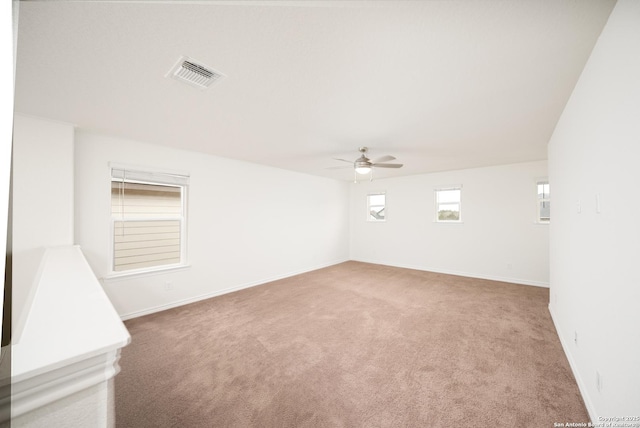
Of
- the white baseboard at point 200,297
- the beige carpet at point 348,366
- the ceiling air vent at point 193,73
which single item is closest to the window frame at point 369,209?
the white baseboard at point 200,297

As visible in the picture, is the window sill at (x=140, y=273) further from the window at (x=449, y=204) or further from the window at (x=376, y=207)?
the window at (x=449, y=204)

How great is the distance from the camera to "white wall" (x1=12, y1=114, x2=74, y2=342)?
2.45 metres

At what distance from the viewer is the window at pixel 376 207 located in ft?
22.2

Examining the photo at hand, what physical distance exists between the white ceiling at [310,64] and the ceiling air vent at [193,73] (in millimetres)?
53

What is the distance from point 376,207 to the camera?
6891 millimetres

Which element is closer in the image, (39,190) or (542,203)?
(39,190)

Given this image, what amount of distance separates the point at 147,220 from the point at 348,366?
10.8ft

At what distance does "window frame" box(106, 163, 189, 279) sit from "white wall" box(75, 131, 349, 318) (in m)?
0.06

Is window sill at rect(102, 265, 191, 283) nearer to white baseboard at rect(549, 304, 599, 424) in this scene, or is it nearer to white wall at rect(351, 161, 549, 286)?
white baseboard at rect(549, 304, 599, 424)

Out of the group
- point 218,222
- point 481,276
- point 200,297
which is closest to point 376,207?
point 481,276

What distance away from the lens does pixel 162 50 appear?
5.21 ft

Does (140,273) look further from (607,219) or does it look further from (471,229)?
(471,229)

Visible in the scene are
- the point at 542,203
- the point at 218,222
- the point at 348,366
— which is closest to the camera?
the point at 348,366

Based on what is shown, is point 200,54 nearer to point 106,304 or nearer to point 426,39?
point 426,39
